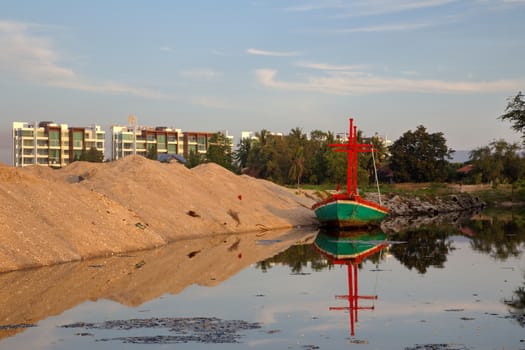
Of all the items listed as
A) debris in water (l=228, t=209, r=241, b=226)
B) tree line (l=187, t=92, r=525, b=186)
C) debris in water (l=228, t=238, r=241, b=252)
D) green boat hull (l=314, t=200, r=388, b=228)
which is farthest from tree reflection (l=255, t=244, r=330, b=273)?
tree line (l=187, t=92, r=525, b=186)

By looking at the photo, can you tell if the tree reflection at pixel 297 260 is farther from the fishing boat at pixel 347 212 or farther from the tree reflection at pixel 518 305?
the fishing boat at pixel 347 212

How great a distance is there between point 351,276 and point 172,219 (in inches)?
704

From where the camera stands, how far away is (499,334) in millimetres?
16781

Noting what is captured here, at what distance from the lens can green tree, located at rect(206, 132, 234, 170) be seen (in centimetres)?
11456

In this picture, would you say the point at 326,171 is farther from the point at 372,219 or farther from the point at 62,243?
the point at 62,243

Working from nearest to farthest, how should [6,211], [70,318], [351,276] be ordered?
[70,318]
[351,276]
[6,211]

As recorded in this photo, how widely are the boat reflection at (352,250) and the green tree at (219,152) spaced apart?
64.2m

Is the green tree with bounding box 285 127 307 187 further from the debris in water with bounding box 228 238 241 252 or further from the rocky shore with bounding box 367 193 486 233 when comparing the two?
the debris in water with bounding box 228 238 241 252

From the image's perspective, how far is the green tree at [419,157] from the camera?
112 meters

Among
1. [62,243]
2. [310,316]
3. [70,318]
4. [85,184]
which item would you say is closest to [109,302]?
[70,318]

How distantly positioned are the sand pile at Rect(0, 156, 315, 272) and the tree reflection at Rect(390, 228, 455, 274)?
10.2 meters

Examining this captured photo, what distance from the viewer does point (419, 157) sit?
373 feet

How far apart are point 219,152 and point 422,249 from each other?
79.5m

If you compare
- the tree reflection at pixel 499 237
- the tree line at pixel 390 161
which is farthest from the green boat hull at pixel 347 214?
the tree line at pixel 390 161
